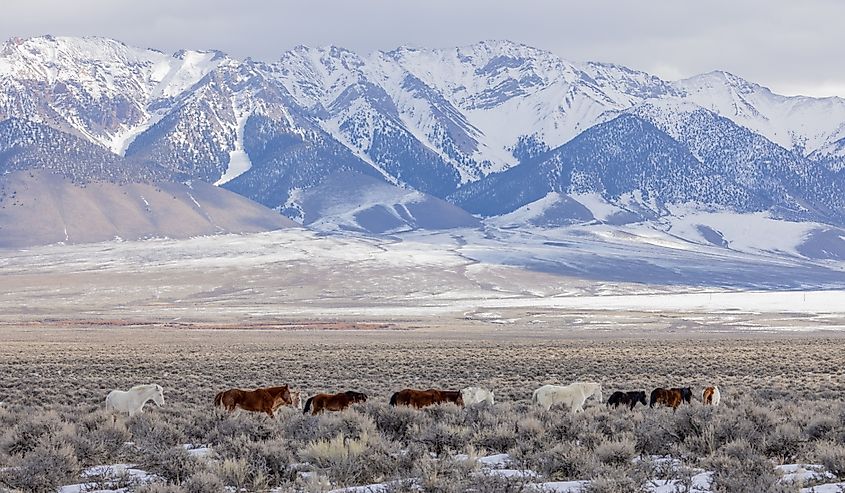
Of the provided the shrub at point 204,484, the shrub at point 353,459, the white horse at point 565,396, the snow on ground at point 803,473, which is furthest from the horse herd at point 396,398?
the snow on ground at point 803,473

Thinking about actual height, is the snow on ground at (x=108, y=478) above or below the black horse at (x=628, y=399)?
below

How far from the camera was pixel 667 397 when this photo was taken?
1762 cm

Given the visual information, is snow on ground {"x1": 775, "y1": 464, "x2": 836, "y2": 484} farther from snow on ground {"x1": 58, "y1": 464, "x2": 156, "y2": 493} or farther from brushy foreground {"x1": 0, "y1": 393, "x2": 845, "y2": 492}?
snow on ground {"x1": 58, "y1": 464, "x2": 156, "y2": 493}

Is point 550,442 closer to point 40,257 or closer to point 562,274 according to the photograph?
point 562,274

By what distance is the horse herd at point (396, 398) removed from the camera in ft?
51.0

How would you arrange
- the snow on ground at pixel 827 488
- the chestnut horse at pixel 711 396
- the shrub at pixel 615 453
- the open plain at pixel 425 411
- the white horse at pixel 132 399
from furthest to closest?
the chestnut horse at pixel 711 396
the white horse at pixel 132 399
the shrub at pixel 615 453
the open plain at pixel 425 411
the snow on ground at pixel 827 488

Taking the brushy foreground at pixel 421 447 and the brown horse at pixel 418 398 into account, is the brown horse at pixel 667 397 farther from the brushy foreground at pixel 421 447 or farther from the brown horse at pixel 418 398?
the brown horse at pixel 418 398

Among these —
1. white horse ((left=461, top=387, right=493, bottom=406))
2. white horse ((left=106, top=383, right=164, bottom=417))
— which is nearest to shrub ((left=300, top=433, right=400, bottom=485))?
white horse ((left=461, top=387, right=493, bottom=406))

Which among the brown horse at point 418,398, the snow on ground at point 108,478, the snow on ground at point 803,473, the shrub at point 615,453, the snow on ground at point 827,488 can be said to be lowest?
the snow on ground at point 108,478

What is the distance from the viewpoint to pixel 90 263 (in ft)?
568

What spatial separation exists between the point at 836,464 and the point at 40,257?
189 meters

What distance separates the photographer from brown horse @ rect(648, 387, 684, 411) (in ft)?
57.2

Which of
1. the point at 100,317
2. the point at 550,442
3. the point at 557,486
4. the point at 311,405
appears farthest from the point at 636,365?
the point at 100,317

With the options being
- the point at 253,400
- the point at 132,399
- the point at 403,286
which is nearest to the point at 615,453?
the point at 253,400
